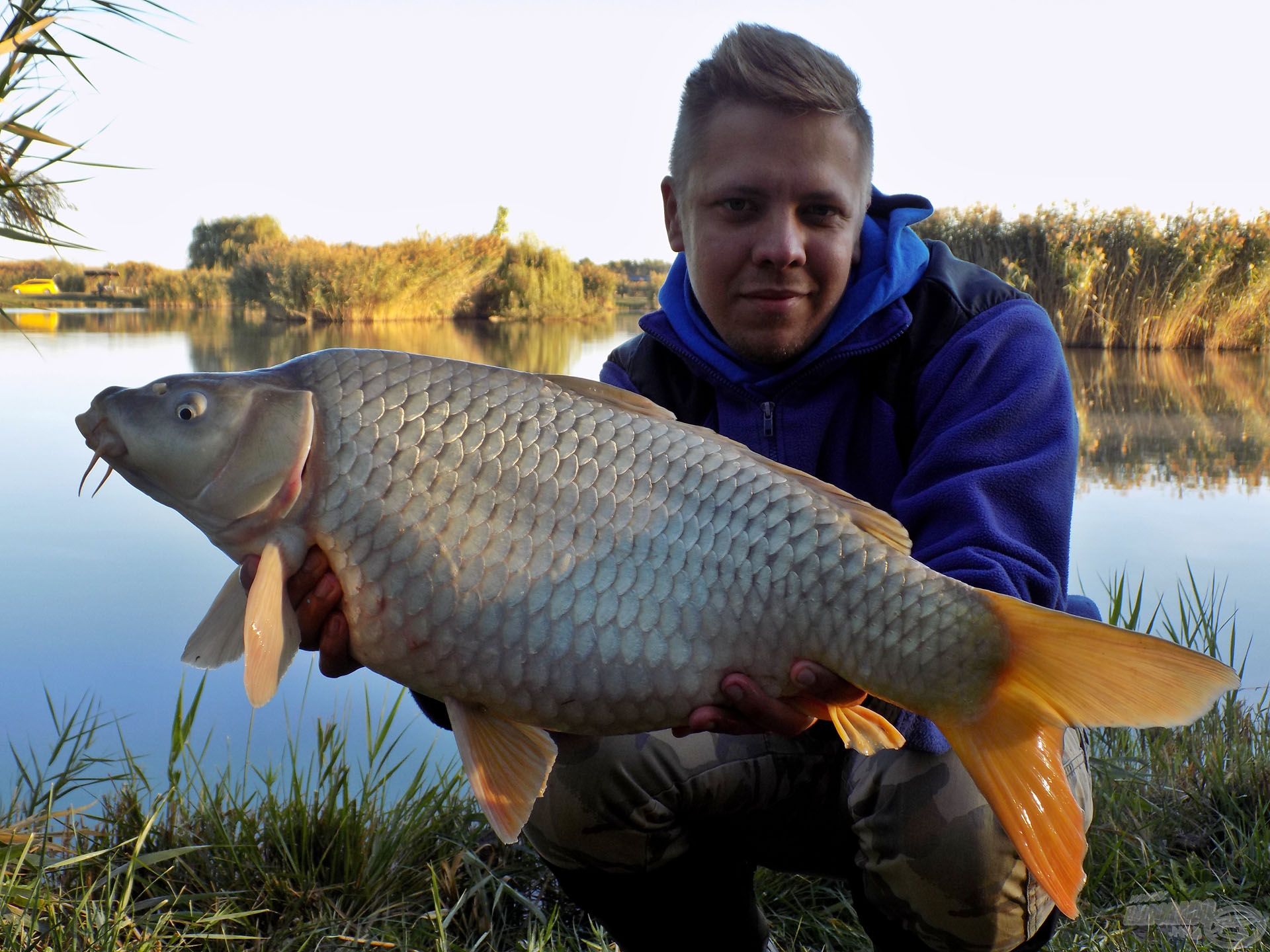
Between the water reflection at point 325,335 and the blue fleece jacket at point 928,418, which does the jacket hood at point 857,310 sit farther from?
the water reflection at point 325,335

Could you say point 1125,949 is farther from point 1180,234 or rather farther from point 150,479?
point 1180,234

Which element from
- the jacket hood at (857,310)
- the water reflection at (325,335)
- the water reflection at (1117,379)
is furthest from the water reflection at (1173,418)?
the water reflection at (325,335)

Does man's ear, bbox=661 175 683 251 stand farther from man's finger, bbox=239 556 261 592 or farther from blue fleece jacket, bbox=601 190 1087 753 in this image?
man's finger, bbox=239 556 261 592

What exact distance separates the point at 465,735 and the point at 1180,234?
784 centimetres

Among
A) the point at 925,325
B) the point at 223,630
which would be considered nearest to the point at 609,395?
the point at 223,630

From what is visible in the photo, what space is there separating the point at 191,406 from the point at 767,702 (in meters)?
0.64

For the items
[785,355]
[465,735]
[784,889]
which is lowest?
[784,889]

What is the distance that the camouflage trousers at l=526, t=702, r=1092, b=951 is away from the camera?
119cm

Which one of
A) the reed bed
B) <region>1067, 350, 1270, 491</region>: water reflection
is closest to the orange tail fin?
<region>1067, 350, 1270, 491</region>: water reflection

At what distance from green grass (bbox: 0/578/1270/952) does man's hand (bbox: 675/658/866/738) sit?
54cm

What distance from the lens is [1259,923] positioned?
4.50 ft

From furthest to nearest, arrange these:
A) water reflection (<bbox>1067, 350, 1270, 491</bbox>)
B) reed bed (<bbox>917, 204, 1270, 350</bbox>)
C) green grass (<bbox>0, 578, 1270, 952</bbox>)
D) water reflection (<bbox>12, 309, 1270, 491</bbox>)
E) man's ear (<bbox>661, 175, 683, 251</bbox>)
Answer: reed bed (<bbox>917, 204, 1270, 350</bbox>) → water reflection (<bbox>12, 309, 1270, 491</bbox>) → water reflection (<bbox>1067, 350, 1270, 491</bbox>) → man's ear (<bbox>661, 175, 683, 251</bbox>) → green grass (<bbox>0, 578, 1270, 952</bbox>)

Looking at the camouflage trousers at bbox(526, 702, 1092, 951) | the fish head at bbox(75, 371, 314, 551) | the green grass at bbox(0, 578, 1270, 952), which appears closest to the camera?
the fish head at bbox(75, 371, 314, 551)

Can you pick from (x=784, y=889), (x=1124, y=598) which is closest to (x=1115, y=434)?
(x=1124, y=598)
